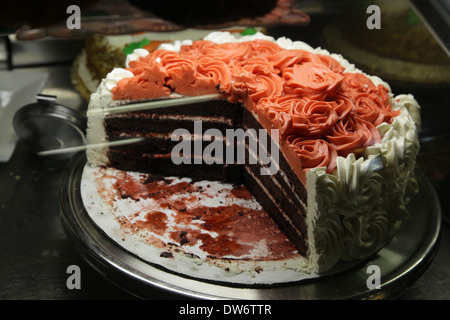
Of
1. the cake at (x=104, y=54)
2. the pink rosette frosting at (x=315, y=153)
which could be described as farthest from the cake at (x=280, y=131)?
the cake at (x=104, y=54)

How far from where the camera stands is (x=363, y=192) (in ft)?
6.01

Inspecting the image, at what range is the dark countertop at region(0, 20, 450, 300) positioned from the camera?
6.28 ft

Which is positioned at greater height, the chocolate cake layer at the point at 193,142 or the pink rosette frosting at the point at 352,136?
the pink rosette frosting at the point at 352,136

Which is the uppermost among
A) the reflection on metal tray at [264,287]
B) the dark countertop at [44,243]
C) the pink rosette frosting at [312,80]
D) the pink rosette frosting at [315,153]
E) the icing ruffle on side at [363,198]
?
the pink rosette frosting at [312,80]

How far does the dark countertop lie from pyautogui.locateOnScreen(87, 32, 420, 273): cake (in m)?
0.24

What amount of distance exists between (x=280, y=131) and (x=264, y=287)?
599 millimetres

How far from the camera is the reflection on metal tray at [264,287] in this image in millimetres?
1741

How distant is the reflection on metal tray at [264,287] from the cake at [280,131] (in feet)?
0.24

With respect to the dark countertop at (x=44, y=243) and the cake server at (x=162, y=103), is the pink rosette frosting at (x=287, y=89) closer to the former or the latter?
the cake server at (x=162, y=103)

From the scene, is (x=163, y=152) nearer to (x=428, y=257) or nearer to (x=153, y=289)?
(x=153, y=289)

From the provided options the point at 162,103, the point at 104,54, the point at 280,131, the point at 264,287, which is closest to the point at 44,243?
the point at 162,103

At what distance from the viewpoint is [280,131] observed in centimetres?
199

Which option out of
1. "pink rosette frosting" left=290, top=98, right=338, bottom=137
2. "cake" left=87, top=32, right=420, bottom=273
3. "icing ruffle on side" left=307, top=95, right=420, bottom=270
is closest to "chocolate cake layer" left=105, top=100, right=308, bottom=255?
"cake" left=87, top=32, right=420, bottom=273

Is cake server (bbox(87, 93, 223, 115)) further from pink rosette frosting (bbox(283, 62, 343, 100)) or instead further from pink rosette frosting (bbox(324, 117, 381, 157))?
pink rosette frosting (bbox(324, 117, 381, 157))
